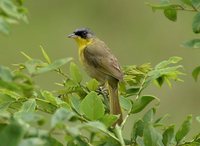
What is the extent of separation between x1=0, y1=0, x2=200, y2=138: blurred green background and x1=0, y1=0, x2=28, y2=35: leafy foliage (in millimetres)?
7366

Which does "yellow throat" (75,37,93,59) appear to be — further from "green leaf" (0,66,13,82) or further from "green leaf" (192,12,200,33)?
"green leaf" (0,66,13,82)

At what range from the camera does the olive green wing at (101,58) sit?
4102mm

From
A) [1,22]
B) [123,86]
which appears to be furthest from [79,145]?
[123,86]

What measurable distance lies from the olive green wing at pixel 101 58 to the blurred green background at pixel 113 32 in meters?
4.04

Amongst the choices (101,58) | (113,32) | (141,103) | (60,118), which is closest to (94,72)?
(101,58)

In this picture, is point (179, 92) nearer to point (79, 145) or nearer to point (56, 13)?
point (56, 13)

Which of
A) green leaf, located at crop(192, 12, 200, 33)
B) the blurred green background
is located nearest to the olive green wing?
green leaf, located at crop(192, 12, 200, 33)

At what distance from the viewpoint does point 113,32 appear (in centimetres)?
1022

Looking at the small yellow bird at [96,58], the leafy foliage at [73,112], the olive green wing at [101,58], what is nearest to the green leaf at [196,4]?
the leafy foliage at [73,112]

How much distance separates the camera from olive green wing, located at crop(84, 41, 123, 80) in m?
4.10

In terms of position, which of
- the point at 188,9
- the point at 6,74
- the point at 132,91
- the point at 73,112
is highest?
the point at 6,74

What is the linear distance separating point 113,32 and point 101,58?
19.4 feet

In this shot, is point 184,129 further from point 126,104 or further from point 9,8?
point 9,8

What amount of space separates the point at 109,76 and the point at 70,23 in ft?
22.3
